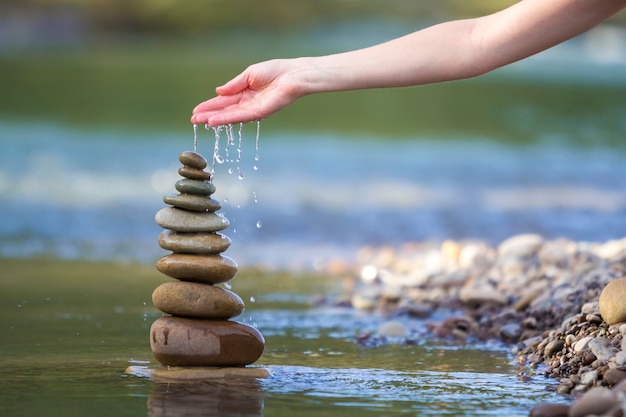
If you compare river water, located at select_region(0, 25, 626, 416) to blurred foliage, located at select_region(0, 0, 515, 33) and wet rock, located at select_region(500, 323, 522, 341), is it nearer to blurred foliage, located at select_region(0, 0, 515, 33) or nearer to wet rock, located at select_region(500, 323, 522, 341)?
wet rock, located at select_region(500, 323, 522, 341)

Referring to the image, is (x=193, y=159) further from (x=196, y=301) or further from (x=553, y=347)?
(x=553, y=347)

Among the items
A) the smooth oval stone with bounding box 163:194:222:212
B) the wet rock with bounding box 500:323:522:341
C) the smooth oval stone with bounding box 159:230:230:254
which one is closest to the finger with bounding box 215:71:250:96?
the smooth oval stone with bounding box 163:194:222:212

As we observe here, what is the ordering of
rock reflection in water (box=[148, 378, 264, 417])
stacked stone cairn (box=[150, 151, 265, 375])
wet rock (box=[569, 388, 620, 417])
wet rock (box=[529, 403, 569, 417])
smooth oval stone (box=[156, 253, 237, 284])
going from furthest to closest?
smooth oval stone (box=[156, 253, 237, 284]) < stacked stone cairn (box=[150, 151, 265, 375]) < rock reflection in water (box=[148, 378, 264, 417]) < wet rock (box=[529, 403, 569, 417]) < wet rock (box=[569, 388, 620, 417])

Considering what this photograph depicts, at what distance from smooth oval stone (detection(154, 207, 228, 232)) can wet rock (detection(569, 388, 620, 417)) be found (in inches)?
57.9

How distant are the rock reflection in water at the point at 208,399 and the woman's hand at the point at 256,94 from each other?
2.81ft

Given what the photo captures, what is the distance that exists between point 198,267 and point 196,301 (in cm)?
13

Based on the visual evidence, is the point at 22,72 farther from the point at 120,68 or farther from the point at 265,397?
the point at 265,397

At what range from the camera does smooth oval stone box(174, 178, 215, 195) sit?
3760mm

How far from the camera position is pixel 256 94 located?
3551 millimetres

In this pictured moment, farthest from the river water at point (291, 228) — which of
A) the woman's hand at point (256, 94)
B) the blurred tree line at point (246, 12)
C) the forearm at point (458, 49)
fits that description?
the blurred tree line at point (246, 12)

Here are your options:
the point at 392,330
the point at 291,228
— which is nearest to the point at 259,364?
the point at 392,330

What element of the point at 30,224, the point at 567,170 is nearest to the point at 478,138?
the point at 567,170

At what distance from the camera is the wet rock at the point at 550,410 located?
2.94 m

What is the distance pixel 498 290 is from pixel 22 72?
A: 77.4 ft
